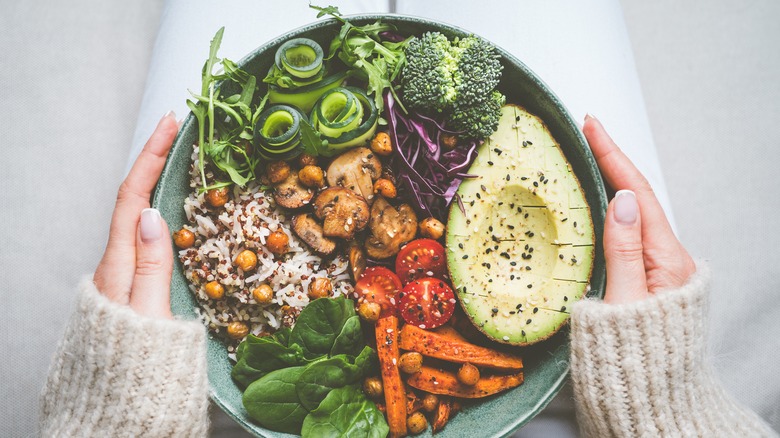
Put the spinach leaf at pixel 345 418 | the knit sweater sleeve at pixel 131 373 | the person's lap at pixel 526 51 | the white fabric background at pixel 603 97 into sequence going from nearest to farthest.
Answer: the knit sweater sleeve at pixel 131 373
the spinach leaf at pixel 345 418
the person's lap at pixel 526 51
the white fabric background at pixel 603 97

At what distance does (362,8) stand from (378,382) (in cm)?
141

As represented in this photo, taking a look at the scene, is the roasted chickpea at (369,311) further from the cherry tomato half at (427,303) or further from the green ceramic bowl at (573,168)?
the green ceramic bowl at (573,168)

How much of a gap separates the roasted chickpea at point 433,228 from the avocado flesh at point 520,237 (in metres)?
0.05

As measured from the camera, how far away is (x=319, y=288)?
59.6 inches

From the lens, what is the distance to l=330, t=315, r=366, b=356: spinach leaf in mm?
1476

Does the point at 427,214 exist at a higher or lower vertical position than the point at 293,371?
higher

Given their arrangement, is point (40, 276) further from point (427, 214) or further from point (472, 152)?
point (472, 152)

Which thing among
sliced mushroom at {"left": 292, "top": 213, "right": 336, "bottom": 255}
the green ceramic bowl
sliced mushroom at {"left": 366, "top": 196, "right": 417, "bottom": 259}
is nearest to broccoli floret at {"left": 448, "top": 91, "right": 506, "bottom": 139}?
the green ceramic bowl

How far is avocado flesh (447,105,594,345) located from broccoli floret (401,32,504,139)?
0.28 feet

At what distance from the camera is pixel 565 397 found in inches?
72.7

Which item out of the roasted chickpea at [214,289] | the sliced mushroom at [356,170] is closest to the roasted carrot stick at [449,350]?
the sliced mushroom at [356,170]

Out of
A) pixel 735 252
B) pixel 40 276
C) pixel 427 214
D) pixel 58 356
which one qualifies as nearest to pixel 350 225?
pixel 427 214

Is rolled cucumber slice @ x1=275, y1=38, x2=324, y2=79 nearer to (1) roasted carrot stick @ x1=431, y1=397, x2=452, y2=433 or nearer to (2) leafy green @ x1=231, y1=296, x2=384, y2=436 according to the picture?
(2) leafy green @ x1=231, y1=296, x2=384, y2=436

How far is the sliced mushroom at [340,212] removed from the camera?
5.00 ft
